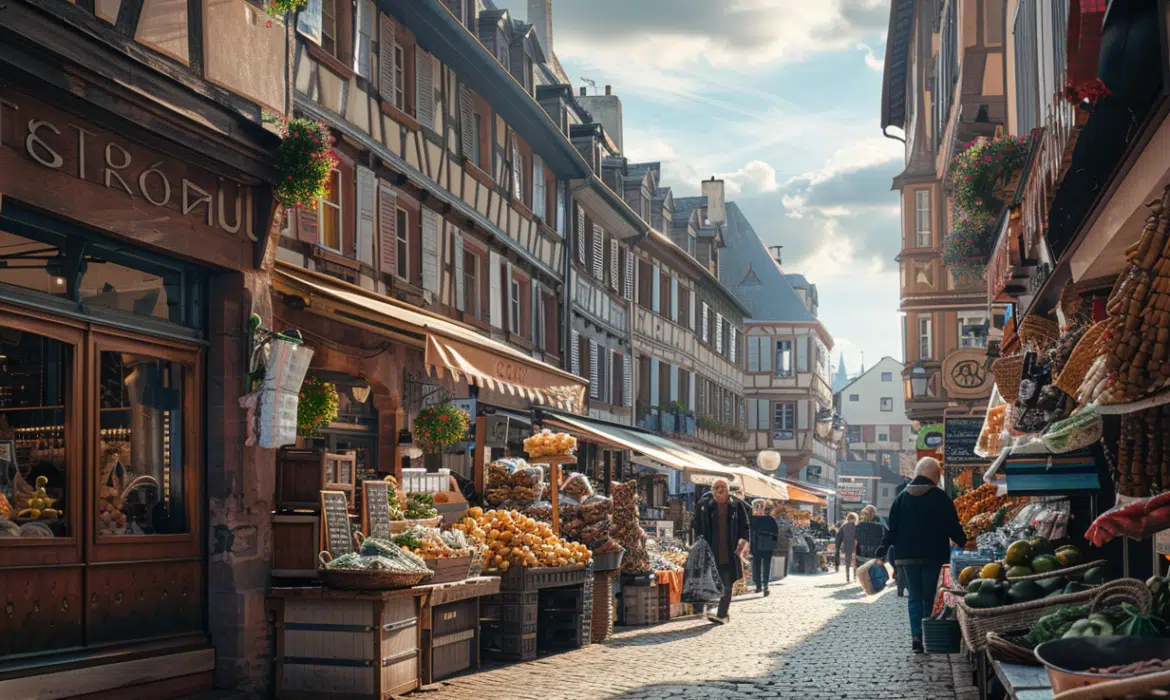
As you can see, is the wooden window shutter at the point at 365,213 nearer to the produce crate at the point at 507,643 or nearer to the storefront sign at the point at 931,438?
the produce crate at the point at 507,643

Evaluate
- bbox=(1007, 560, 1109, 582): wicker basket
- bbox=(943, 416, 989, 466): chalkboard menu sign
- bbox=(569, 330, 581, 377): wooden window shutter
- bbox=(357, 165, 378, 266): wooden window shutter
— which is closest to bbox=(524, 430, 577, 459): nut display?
bbox=(357, 165, 378, 266): wooden window shutter

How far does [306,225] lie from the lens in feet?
49.8

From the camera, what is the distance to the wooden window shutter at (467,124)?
20.6 meters

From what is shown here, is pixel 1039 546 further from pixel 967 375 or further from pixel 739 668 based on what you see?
pixel 967 375

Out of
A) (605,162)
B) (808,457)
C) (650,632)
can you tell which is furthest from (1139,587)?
(808,457)

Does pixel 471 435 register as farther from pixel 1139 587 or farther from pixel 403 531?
pixel 1139 587

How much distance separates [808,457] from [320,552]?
5270 cm

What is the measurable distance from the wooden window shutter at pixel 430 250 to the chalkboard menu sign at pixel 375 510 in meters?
7.67

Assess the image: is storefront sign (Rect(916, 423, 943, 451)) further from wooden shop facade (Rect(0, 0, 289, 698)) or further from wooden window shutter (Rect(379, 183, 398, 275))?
wooden shop facade (Rect(0, 0, 289, 698))

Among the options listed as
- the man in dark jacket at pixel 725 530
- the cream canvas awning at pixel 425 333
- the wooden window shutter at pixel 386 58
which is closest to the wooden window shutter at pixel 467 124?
the wooden window shutter at pixel 386 58

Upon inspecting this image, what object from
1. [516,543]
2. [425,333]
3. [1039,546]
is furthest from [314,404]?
[1039,546]

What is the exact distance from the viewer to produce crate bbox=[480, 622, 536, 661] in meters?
12.8

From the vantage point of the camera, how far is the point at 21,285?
316 inches

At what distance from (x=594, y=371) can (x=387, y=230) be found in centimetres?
1280
